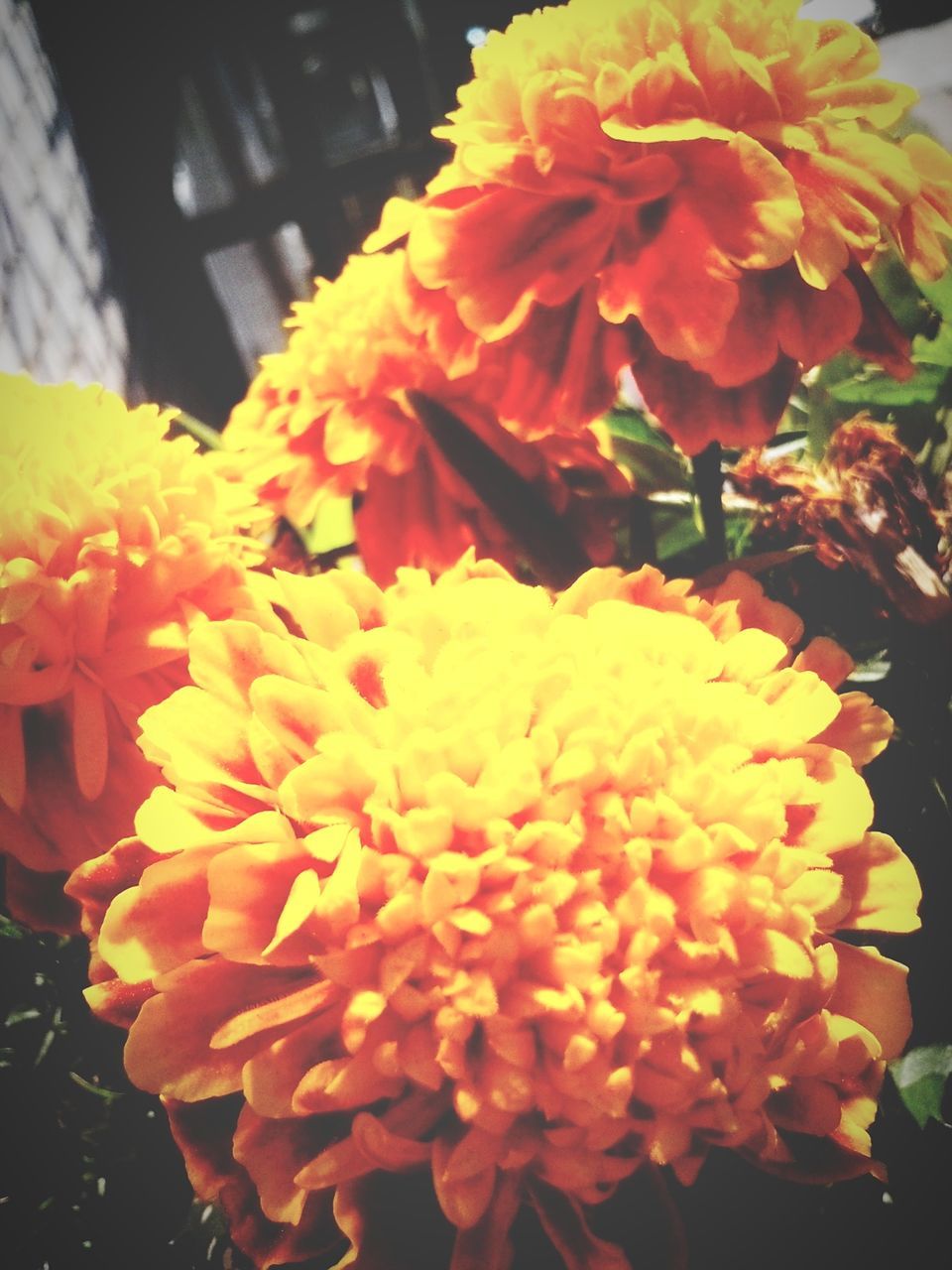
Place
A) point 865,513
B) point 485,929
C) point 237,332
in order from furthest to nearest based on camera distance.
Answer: point 237,332 < point 865,513 < point 485,929

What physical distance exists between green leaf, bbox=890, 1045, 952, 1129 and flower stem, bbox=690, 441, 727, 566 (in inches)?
6.9

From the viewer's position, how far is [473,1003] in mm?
223

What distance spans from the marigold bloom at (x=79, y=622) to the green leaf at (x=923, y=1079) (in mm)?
247

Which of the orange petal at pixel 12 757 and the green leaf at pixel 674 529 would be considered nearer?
the orange petal at pixel 12 757

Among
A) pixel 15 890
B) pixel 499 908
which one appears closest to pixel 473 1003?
pixel 499 908

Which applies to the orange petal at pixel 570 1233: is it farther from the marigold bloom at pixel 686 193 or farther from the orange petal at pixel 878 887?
the marigold bloom at pixel 686 193

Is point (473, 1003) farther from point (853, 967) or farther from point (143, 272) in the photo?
point (143, 272)

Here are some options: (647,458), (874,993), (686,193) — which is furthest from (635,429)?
(874,993)

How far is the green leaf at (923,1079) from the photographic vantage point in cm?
29

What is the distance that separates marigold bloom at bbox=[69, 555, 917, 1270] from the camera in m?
0.23

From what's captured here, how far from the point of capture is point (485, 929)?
23cm

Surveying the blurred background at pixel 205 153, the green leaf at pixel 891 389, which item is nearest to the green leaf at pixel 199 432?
the blurred background at pixel 205 153

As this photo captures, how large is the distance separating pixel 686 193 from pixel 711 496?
10 cm

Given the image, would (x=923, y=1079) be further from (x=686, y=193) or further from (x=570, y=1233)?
(x=686, y=193)
